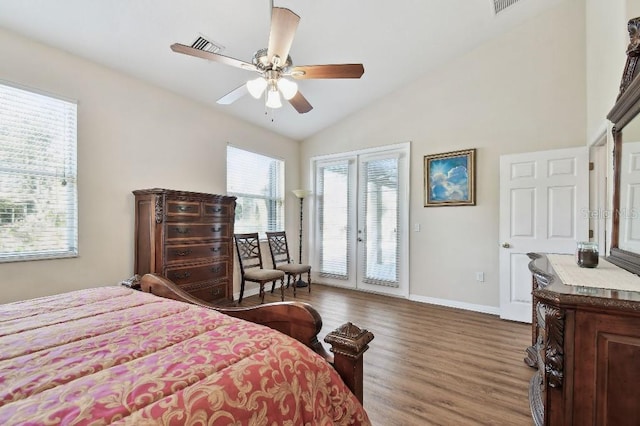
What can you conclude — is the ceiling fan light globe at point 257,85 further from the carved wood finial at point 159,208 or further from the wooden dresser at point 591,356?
the wooden dresser at point 591,356

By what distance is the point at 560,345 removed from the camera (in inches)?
50.7

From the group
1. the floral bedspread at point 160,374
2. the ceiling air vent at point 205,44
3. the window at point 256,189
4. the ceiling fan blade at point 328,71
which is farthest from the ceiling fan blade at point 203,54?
the window at point 256,189

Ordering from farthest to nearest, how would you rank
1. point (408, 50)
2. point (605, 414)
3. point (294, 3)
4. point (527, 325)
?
point (408, 50) → point (527, 325) → point (294, 3) → point (605, 414)

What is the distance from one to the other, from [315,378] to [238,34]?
3.04m

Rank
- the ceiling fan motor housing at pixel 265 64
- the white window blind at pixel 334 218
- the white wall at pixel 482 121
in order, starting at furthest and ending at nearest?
1. the white window blind at pixel 334 218
2. the white wall at pixel 482 121
3. the ceiling fan motor housing at pixel 265 64

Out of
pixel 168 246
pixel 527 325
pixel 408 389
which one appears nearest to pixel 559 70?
pixel 527 325

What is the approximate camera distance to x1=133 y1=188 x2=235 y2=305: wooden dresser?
2932 millimetres

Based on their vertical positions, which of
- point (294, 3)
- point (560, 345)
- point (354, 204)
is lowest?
point (560, 345)

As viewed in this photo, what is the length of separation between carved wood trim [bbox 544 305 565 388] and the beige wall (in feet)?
11.6

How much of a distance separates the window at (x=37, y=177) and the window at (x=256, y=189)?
190 centimetres

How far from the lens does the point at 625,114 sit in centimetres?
188

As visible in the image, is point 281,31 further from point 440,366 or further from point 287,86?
point 440,366

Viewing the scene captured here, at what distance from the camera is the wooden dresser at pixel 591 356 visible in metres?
1.17

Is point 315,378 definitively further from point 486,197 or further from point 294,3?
point 486,197
